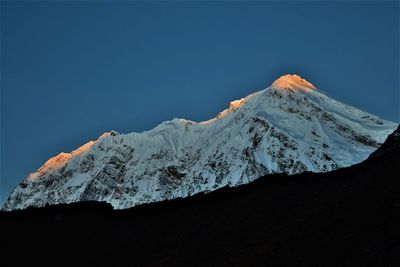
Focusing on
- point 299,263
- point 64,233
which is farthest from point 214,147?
point 299,263

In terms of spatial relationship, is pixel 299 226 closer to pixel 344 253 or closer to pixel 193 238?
pixel 344 253

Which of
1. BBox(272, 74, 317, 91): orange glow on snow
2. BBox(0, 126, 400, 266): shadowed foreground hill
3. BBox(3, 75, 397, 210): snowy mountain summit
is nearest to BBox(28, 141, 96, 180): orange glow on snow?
BBox(3, 75, 397, 210): snowy mountain summit

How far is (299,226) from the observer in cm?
2603

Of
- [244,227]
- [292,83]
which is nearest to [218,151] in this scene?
[292,83]

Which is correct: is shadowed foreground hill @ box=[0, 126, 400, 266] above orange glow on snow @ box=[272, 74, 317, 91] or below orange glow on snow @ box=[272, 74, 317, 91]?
below

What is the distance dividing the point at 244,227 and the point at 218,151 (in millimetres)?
104863

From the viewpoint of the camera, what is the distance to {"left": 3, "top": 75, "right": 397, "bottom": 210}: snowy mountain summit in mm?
119125

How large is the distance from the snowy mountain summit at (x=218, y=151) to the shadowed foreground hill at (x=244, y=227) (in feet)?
262

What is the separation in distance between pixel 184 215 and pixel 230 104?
398 feet

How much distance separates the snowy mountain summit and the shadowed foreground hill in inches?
3141

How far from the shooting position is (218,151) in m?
133

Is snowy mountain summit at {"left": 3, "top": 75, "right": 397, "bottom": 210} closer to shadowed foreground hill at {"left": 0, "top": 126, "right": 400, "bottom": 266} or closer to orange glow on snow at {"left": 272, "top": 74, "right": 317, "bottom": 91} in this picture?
orange glow on snow at {"left": 272, "top": 74, "right": 317, "bottom": 91}

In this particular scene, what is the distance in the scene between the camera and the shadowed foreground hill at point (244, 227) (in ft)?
78.2

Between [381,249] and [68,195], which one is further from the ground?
[68,195]
